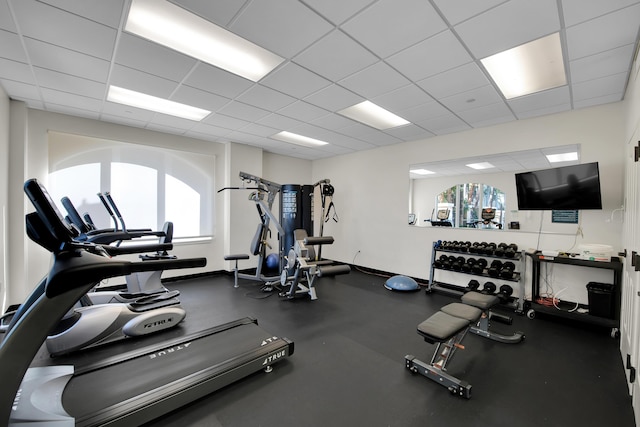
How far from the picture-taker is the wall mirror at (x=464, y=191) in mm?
5707

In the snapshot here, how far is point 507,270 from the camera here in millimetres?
3744

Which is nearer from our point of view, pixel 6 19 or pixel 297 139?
pixel 6 19

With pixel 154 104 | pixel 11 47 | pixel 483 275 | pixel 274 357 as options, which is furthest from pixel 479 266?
pixel 11 47

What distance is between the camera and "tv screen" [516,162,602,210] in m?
3.08

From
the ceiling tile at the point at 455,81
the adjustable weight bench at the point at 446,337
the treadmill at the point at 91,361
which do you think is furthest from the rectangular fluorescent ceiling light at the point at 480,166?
the treadmill at the point at 91,361

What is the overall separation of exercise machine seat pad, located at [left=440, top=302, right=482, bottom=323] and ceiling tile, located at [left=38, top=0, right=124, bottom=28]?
3.57 m

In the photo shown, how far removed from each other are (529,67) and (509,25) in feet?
3.13

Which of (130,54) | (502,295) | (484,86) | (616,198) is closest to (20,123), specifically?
(130,54)

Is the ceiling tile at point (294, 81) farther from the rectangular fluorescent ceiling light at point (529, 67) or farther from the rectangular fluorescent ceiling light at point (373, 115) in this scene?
the rectangular fluorescent ceiling light at point (529, 67)

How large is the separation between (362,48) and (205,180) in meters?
4.34

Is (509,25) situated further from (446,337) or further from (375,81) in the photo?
(446,337)

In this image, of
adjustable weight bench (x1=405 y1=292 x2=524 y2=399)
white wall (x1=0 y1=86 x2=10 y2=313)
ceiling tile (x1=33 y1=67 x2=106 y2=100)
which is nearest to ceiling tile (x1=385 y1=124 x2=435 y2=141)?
adjustable weight bench (x1=405 y1=292 x2=524 y2=399)

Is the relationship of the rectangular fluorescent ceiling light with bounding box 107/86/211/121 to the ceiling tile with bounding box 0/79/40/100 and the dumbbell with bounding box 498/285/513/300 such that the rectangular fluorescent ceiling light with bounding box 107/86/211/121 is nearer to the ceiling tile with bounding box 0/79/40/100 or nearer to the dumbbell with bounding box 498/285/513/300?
the ceiling tile with bounding box 0/79/40/100

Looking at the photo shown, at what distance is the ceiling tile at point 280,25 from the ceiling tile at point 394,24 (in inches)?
10.2
